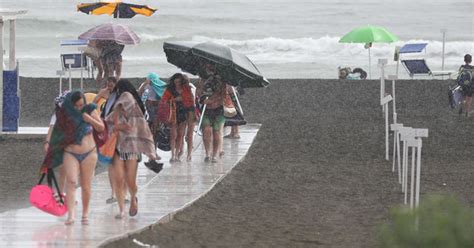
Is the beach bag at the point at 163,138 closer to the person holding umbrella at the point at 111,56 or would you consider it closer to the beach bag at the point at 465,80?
the person holding umbrella at the point at 111,56

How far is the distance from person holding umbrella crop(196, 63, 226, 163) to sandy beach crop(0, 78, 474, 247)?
0.53 meters

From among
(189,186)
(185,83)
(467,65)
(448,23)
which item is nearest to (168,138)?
(185,83)

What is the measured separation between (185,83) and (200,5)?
5576cm

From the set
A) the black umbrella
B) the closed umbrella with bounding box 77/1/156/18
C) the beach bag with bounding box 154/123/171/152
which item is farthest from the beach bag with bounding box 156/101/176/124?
the closed umbrella with bounding box 77/1/156/18

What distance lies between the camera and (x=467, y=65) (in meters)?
28.7

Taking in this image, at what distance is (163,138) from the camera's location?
64.4ft

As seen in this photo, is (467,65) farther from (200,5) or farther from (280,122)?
(200,5)

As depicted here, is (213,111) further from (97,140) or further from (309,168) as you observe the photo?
(97,140)

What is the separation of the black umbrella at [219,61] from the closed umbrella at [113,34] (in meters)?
3.61

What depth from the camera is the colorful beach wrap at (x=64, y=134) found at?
13352mm

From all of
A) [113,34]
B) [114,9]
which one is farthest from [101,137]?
[114,9]

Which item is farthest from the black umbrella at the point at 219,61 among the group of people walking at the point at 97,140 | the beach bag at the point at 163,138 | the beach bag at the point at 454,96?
the beach bag at the point at 454,96

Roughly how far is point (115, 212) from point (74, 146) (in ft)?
4.04

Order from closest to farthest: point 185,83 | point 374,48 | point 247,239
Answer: point 247,239 → point 185,83 → point 374,48
